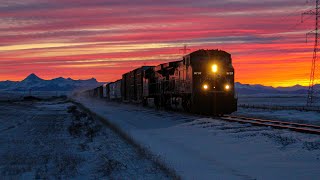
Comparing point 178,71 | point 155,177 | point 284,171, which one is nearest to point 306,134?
point 284,171

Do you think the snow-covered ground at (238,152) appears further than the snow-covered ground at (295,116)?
No

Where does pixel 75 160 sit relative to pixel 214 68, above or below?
below

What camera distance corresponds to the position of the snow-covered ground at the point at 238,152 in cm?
1103

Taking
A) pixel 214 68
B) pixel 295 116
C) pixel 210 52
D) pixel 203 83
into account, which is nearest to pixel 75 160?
pixel 203 83

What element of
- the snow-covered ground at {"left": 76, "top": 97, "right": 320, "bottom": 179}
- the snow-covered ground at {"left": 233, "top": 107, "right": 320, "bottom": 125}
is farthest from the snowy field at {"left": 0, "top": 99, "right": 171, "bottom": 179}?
the snow-covered ground at {"left": 233, "top": 107, "right": 320, "bottom": 125}

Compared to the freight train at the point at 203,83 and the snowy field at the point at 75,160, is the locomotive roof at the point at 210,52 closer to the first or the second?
the freight train at the point at 203,83

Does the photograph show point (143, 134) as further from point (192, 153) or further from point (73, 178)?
point (73, 178)

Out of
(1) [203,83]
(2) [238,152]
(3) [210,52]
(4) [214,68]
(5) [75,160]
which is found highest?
(3) [210,52]

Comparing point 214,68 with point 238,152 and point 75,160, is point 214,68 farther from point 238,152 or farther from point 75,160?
point 75,160

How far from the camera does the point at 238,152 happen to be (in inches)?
561

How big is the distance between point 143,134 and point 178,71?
1364 cm

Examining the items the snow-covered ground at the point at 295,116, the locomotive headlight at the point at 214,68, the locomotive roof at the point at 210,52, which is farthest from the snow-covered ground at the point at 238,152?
the locomotive roof at the point at 210,52

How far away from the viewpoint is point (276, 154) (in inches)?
528

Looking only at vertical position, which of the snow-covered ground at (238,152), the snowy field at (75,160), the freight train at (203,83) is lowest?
the snowy field at (75,160)
